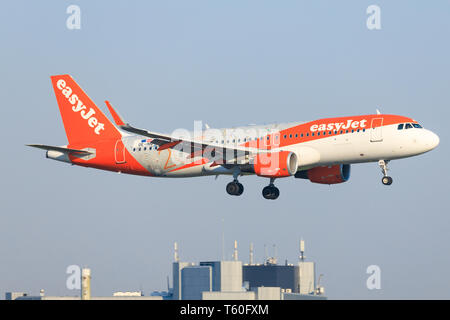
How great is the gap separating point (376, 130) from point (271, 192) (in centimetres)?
1110

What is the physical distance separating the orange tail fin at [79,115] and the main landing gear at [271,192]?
12656 millimetres

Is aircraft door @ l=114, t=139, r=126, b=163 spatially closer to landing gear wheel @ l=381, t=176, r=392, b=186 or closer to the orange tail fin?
the orange tail fin

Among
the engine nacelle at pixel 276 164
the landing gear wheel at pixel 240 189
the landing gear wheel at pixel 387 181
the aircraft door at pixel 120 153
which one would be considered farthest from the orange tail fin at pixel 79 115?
the landing gear wheel at pixel 387 181

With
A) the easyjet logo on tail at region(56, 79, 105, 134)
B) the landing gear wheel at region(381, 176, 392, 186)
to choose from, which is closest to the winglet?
the easyjet logo on tail at region(56, 79, 105, 134)

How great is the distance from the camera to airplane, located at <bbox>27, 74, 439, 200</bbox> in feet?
205

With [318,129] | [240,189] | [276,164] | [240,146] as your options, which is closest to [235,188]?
[240,189]

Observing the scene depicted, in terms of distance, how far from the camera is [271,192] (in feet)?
230

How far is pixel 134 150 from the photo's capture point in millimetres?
71250

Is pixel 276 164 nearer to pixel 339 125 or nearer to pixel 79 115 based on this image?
pixel 339 125

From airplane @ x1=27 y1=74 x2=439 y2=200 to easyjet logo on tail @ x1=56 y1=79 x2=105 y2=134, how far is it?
8cm
